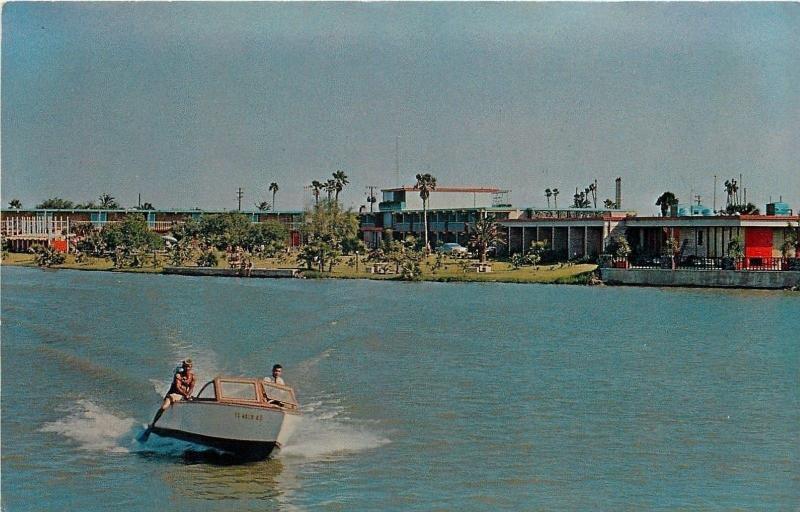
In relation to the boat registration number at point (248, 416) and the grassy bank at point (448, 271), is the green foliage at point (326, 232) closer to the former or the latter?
the grassy bank at point (448, 271)

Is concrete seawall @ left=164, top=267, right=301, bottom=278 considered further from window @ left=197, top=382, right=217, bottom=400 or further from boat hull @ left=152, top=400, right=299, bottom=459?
boat hull @ left=152, top=400, right=299, bottom=459

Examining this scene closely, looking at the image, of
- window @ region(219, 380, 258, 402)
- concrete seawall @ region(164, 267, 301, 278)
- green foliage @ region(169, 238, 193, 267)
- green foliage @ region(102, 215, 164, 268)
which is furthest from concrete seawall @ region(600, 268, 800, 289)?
window @ region(219, 380, 258, 402)

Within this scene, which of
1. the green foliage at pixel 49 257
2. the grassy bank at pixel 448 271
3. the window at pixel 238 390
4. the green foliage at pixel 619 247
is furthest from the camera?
the green foliage at pixel 49 257

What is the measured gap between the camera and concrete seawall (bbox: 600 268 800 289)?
228 feet

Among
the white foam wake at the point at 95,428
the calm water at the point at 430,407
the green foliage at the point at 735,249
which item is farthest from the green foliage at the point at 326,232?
the white foam wake at the point at 95,428

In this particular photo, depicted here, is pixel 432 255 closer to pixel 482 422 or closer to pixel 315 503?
pixel 482 422

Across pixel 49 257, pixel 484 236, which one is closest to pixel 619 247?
pixel 484 236

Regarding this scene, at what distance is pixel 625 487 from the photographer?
2147cm

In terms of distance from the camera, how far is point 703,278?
72062mm

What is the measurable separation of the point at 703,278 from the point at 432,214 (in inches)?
1848

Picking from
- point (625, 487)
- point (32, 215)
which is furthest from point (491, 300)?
point (32, 215)

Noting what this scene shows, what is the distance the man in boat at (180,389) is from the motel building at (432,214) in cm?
8312

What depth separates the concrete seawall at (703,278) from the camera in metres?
69.6

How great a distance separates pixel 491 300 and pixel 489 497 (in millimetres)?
44500
